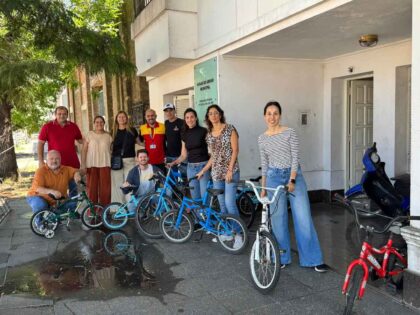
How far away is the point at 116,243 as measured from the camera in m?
5.34

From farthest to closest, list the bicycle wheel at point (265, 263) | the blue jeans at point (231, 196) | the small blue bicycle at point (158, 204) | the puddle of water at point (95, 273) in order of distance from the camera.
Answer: the small blue bicycle at point (158, 204) < the blue jeans at point (231, 196) < the puddle of water at point (95, 273) < the bicycle wheel at point (265, 263)

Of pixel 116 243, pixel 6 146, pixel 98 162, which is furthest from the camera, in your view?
pixel 6 146

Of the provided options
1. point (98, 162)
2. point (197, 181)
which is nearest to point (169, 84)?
point (98, 162)

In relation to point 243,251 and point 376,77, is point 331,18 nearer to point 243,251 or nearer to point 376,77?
point 376,77

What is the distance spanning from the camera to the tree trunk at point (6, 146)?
440 inches

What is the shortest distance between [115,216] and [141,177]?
0.68 meters

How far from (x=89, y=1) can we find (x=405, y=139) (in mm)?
8889

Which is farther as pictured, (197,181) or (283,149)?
(197,181)

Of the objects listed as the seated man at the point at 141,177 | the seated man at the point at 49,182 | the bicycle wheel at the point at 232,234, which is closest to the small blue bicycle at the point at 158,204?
the seated man at the point at 141,177

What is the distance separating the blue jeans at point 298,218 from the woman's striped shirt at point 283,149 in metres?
0.08

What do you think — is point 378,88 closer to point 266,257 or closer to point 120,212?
point 266,257

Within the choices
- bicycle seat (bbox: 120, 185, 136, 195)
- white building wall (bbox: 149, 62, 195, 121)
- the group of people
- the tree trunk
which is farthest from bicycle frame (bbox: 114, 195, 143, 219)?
the tree trunk

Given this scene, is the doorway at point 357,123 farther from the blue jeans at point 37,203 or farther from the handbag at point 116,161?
the blue jeans at point 37,203

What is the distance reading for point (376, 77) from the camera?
6.25m
